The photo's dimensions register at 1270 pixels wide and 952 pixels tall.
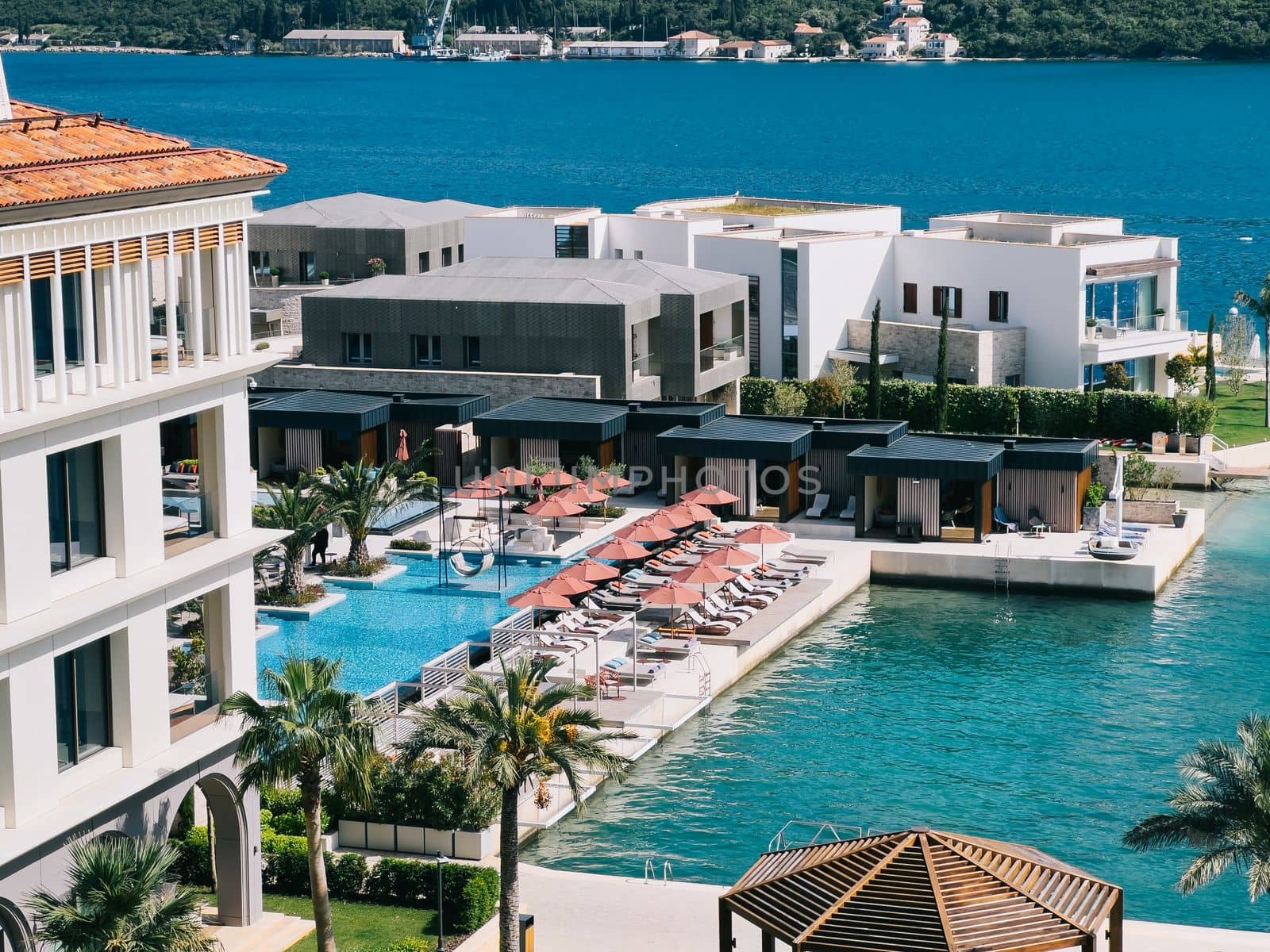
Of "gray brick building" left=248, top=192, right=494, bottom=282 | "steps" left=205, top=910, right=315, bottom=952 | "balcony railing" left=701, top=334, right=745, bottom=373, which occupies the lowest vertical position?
"steps" left=205, top=910, right=315, bottom=952

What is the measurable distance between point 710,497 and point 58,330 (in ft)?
97.6

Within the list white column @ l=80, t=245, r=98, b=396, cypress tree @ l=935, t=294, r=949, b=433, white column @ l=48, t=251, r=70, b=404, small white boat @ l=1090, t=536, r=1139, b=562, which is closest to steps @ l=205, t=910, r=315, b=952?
white column @ l=80, t=245, r=98, b=396

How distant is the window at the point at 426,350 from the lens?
200 feet

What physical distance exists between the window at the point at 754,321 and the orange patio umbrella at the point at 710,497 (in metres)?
17.4

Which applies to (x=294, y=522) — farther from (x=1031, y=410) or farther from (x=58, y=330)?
(x=1031, y=410)

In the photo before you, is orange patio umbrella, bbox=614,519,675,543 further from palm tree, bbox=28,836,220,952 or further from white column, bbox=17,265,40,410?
white column, bbox=17,265,40,410

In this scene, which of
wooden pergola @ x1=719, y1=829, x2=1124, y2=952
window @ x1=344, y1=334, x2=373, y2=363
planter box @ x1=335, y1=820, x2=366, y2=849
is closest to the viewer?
wooden pergola @ x1=719, y1=829, x2=1124, y2=952

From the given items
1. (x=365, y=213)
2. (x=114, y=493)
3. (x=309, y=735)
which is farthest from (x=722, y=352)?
(x=114, y=493)

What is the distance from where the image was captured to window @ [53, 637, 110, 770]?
72.8 feet

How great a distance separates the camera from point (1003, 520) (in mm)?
51312

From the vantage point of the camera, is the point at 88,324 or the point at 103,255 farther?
the point at 103,255

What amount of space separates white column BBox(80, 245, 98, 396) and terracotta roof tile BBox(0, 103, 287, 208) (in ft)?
2.84

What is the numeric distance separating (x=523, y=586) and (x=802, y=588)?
6.69 m

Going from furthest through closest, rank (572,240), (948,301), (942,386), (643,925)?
(572,240), (948,301), (942,386), (643,925)
